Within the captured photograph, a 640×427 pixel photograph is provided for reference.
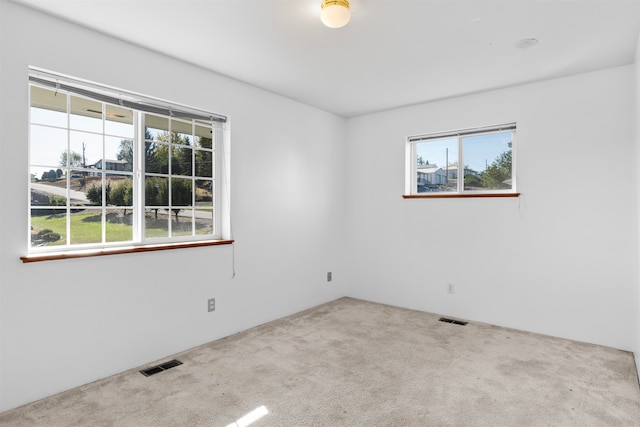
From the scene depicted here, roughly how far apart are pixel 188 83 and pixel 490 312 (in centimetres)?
368

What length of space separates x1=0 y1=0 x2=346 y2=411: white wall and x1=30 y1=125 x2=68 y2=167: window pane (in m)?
0.16

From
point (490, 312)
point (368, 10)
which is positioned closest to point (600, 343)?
point (490, 312)

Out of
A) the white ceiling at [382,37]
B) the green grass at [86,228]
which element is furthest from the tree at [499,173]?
the green grass at [86,228]

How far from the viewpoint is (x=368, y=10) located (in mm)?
2254

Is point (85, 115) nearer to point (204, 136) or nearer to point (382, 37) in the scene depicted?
point (204, 136)

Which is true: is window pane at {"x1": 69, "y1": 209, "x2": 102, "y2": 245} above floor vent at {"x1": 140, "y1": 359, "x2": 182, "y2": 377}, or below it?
above

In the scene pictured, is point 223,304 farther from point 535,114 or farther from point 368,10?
point 535,114

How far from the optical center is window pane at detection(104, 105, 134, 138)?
109 inches

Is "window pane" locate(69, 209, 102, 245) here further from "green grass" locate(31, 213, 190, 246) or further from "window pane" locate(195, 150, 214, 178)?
"window pane" locate(195, 150, 214, 178)

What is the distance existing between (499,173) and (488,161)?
0.17 metres

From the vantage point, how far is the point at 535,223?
3584 millimetres

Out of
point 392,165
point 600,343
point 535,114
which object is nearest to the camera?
point 600,343

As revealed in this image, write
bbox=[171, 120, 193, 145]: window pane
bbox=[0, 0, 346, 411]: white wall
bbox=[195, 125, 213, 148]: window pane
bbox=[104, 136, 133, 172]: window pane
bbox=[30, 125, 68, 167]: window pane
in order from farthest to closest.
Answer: bbox=[195, 125, 213, 148]: window pane
bbox=[171, 120, 193, 145]: window pane
bbox=[104, 136, 133, 172]: window pane
bbox=[30, 125, 68, 167]: window pane
bbox=[0, 0, 346, 411]: white wall

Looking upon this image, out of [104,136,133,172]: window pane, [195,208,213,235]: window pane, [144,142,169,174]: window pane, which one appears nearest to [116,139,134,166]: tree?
[104,136,133,172]: window pane
